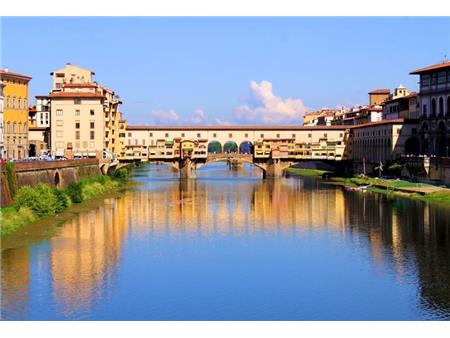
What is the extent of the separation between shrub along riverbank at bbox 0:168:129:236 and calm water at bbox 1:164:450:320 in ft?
4.40

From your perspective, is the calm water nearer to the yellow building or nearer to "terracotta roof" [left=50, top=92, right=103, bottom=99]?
the yellow building

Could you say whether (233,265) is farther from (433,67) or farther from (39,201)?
(433,67)

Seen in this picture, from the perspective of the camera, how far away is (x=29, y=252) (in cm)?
3075

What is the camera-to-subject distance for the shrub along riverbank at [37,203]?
36.3m

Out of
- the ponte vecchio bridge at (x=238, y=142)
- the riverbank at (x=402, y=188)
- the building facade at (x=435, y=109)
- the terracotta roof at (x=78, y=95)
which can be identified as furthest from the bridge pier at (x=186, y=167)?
the building facade at (x=435, y=109)

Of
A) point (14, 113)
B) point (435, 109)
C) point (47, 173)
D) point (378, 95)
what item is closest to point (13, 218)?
point (47, 173)

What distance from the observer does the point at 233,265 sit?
29.6m

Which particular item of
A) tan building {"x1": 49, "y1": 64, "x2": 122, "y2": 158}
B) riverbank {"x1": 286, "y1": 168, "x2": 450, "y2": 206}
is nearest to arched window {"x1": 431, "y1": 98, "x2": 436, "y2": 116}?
riverbank {"x1": 286, "y1": 168, "x2": 450, "y2": 206}

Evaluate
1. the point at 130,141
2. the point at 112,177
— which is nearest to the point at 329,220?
the point at 112,177

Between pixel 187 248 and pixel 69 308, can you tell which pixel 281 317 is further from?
pixel 187 248

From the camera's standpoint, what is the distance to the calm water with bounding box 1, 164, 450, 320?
22797 mm

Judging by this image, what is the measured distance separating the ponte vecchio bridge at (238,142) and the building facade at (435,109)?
17.6 m

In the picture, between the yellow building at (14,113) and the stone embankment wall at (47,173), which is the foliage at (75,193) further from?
the yellow building at (14,113)

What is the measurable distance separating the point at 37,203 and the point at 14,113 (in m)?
23.6
